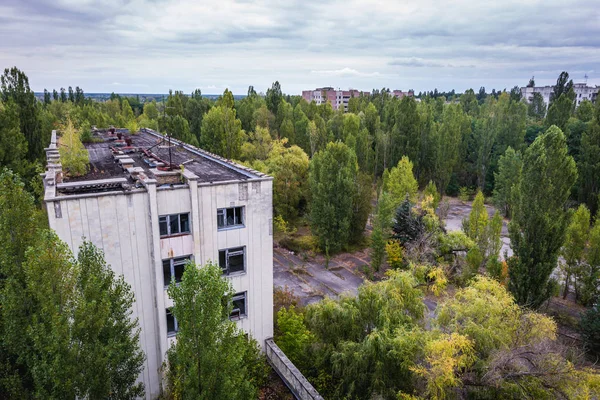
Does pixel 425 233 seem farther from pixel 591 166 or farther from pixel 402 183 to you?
pixel 591 166

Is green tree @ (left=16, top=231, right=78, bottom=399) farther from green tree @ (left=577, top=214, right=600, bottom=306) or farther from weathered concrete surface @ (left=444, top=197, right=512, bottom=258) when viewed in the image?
weathered concrete surface @ (left=444, top=197, right=512, bottom=258)

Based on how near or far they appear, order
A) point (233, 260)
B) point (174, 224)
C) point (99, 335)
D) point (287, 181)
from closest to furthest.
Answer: point (99, 335) < point (174, 224) < point (233, 260) < point (287, 181)

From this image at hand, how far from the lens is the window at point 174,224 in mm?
14891

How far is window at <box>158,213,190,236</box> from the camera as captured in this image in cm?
1489

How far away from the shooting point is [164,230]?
14969 millimetres

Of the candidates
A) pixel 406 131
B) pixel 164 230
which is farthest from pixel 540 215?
pixel 406 131

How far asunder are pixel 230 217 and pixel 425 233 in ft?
57.0

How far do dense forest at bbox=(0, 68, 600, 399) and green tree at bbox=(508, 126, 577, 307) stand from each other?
74 millimetres

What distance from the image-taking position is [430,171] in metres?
54.2

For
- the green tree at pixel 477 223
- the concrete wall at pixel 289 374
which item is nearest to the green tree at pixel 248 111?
the green tree at pixel 477 223

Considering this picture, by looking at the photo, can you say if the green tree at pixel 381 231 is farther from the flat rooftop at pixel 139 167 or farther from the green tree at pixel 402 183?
the flat rooftop at pixel 139 167

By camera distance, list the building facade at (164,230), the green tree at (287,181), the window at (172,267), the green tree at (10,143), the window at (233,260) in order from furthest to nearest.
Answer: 1. the green tree at (287,181)
2. the green tree at (10,143)
3. the window at (233,260)
4. the window at (172,267)
5. the building facade at (164,230)

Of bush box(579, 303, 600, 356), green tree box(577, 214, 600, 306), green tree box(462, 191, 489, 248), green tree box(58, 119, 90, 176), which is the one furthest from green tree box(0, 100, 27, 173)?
green tree box(577, 214, 600, 306)

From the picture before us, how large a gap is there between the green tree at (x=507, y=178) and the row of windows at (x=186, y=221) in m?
37.5
